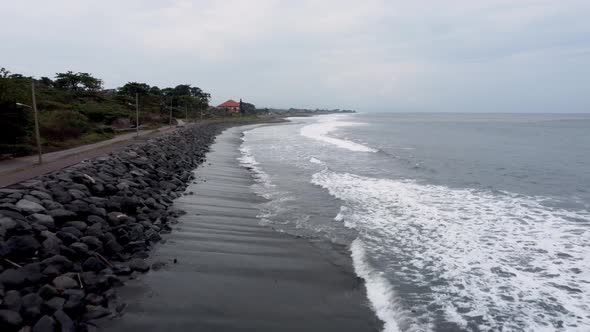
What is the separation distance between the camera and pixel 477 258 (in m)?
6.90

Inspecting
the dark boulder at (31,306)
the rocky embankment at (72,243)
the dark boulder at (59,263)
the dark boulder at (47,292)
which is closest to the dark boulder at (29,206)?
the rocky embankment at (72,243)

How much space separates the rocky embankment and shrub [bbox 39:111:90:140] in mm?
10272

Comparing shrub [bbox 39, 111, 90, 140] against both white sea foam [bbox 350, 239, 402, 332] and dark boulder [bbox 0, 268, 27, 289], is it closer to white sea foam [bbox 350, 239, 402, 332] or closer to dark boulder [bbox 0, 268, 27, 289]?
dark boulder [bbox 0, 268, 27, 289]

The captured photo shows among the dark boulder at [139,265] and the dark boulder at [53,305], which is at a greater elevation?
the dark boulder at [53,305]

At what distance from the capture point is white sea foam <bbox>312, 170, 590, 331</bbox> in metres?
5.09

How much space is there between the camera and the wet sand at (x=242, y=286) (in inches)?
182

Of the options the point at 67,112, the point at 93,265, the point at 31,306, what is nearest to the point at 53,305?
the point at 31,306

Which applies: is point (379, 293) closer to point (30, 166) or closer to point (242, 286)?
point (242, 286)

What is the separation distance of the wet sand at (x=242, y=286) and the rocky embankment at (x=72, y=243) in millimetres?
359

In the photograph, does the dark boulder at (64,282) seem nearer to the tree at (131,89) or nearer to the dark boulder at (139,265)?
the dark boulder at (139,265)

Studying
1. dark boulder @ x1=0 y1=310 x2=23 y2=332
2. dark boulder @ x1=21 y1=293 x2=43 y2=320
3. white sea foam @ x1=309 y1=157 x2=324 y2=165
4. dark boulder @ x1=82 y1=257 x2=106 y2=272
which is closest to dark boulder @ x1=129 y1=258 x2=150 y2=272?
dark boulder @ x1=82 y1=257 x2=106 y2=272

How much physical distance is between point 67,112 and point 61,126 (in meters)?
3.76

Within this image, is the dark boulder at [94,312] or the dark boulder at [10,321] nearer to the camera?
the dark boulder at [10,321]

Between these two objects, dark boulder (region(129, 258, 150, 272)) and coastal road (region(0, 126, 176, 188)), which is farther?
coastal road (region(0, 126, 176, 188))
